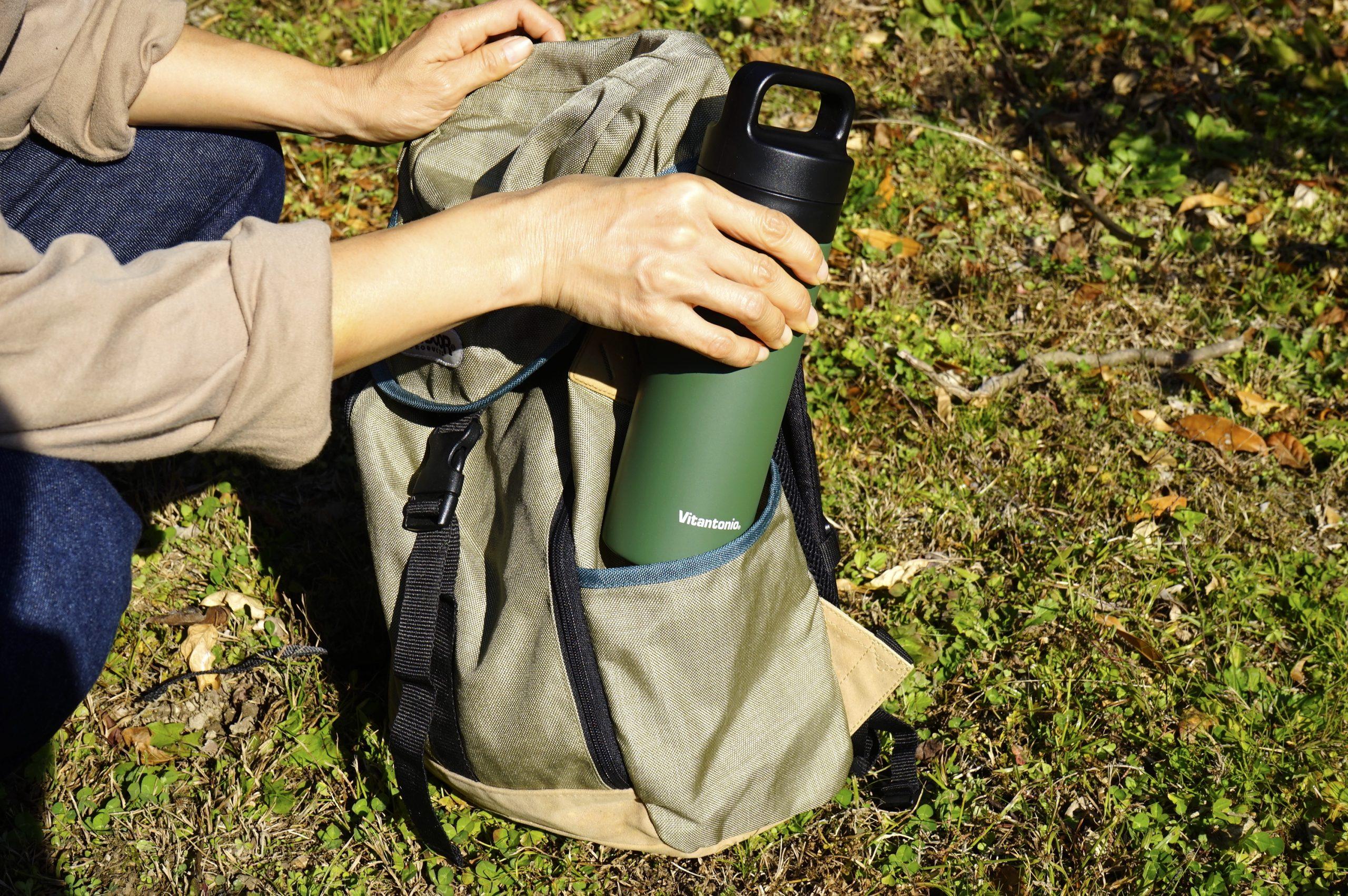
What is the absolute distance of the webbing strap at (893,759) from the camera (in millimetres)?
2146

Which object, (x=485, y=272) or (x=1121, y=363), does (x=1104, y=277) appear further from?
(x=485, y=272)

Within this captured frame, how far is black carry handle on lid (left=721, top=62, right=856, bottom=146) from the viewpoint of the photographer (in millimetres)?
1543

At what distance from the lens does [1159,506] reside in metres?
2.72

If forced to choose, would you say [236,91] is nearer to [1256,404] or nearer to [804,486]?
[804,486]

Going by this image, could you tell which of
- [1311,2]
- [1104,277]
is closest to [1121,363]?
[1104,277]

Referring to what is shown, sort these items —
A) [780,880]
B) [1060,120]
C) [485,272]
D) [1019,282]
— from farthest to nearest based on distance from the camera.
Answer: [1060,120] → [1019,282] → [780,880] → [485,272]

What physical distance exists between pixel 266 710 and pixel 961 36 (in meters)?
3.57

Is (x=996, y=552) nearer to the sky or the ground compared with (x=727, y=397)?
nearer to the ground

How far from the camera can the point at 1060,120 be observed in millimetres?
3865

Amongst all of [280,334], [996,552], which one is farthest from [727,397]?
[996,552]

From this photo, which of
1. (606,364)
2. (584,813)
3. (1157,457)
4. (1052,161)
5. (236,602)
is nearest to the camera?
(606,364)

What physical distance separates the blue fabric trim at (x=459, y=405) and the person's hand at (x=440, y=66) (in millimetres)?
536

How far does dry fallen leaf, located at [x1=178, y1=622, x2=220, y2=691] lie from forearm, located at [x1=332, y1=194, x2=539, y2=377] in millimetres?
1178

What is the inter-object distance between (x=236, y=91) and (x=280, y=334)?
1002 millimetres
